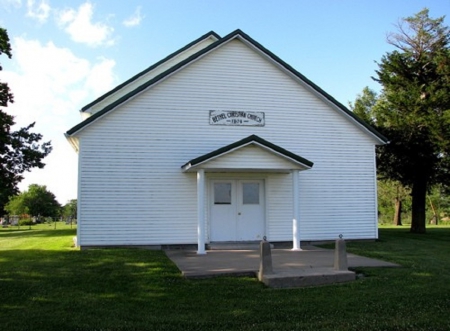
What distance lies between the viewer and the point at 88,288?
28.9ft

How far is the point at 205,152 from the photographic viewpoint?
53.2 ft

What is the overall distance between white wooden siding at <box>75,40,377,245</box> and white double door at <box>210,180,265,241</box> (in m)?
0.40

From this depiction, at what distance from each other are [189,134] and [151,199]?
268 centimetres

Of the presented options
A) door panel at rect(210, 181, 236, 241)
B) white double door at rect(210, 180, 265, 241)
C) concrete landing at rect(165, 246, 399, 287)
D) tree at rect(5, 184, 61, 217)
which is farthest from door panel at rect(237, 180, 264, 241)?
tree at rect(5, 184, 61, 217)

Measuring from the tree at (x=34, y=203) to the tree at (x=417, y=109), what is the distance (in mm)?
69623

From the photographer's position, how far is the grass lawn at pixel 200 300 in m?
6.71

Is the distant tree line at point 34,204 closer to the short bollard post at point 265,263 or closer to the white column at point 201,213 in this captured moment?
the white column at point 201,213

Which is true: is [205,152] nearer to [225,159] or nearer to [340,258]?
[225,159]

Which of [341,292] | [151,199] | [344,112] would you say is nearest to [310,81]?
[344,112]

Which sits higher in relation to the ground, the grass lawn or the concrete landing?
the concrete landing

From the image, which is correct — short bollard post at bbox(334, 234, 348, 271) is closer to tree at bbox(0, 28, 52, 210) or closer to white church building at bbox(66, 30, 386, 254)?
white church building at bbox(66, 30, 386, 254)

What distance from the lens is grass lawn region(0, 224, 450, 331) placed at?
6715 millimetres

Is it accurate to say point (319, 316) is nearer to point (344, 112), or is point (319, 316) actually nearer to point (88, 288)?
point (88, 288)

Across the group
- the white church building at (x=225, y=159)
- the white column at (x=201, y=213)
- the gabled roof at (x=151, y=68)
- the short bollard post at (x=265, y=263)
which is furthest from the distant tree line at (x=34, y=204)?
the short bollard post at (x=265, y=263)
